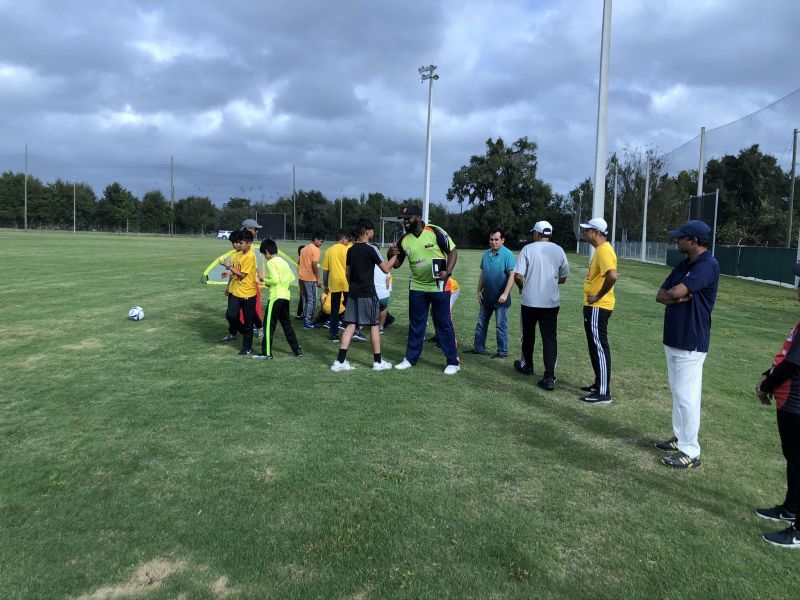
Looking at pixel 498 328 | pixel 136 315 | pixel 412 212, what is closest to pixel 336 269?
pixel 412 212

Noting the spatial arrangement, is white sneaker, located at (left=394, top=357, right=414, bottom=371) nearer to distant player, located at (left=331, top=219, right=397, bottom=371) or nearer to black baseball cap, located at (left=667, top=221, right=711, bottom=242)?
distant player, located at (left=331, top=219, right=397, bottom=371)

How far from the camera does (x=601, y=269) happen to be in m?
5.55

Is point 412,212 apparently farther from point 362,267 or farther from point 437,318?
point 437,318

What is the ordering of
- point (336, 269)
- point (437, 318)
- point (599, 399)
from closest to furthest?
point (599, 399), point (437, 318), point (336, 269)

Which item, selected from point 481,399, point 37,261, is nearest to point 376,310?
point 481,399

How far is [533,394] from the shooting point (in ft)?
19.6

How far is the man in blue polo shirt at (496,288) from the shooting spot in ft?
24.8

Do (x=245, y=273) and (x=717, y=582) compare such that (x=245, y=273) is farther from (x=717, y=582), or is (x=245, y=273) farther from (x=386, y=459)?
(x=717, y=582)

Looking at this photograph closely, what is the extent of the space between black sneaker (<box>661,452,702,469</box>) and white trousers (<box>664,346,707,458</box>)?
0.12 ft

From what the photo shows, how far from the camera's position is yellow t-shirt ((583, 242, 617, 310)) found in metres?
5.50

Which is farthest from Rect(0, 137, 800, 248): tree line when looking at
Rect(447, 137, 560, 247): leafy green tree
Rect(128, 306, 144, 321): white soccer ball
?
Rect(128, 306, 144, 321): white soccer ball

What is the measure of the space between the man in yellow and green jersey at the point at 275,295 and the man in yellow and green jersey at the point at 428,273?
152 centimetres

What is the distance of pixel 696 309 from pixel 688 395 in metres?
0.65

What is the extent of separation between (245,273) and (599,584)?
6157mm
